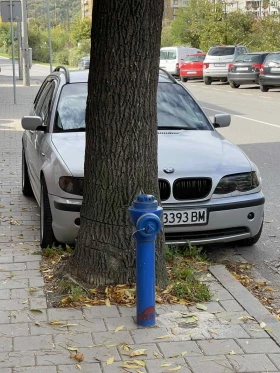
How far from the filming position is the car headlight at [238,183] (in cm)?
612

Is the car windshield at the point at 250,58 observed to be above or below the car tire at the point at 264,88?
above

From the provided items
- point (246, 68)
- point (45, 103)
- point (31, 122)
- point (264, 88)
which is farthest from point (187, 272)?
point (246, 68)

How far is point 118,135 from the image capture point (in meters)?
5.01

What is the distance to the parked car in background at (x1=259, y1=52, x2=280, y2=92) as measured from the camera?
29.8 m

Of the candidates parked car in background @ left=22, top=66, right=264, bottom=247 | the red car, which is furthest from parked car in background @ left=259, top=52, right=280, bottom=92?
parked car in background @ left=22, top=66, right=264, bottom=247

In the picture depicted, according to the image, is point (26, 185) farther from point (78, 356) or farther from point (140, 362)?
point (140, 362)

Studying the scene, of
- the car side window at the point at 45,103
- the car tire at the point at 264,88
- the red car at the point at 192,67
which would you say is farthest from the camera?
the red car at the point at 192,67

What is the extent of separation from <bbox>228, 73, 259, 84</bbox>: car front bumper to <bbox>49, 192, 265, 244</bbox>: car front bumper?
26793mm

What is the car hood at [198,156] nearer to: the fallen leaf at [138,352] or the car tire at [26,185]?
the fallen leaf at [138,352]

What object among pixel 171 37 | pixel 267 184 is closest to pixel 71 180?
pixel 267 184

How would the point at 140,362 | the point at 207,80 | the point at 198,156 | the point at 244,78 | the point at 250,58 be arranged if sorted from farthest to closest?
the point at 207,80, the point at 250,58, the point at 244,78, the point at 198,156, the point at 140,362

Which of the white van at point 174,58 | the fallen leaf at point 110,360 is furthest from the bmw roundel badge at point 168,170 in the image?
the white van at point 174,58

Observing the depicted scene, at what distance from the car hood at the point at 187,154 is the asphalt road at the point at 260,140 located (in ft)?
2.76

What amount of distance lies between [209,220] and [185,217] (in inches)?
8.2
